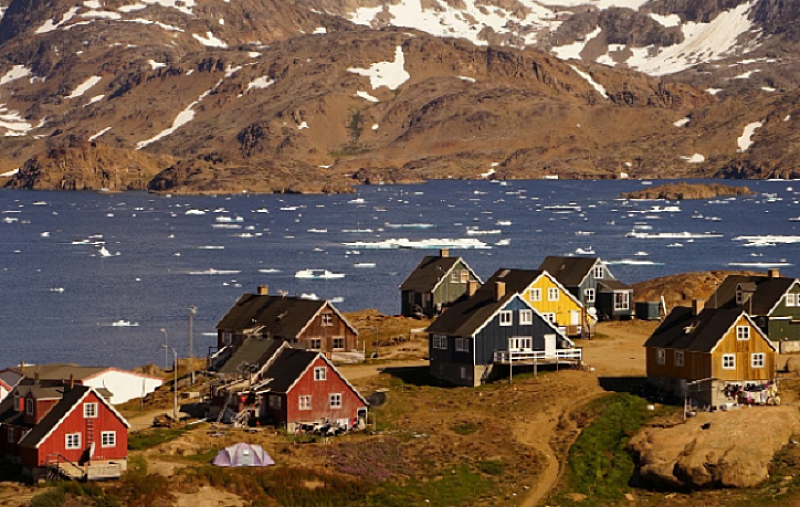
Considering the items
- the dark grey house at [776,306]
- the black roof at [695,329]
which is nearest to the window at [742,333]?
the black roof at [695,329]

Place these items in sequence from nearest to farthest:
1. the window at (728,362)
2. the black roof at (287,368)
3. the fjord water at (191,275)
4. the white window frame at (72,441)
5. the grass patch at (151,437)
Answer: the white window frame at (72,441) → the grass patch at (151,437) → the black roof at (287,368) → the window at (728,362) → the fjord water at (191,275)

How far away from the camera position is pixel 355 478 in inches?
1889

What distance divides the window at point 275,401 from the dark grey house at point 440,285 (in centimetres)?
2979

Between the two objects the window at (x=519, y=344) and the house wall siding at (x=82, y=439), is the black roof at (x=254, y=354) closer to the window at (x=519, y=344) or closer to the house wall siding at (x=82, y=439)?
the window at (x=519, y=344)

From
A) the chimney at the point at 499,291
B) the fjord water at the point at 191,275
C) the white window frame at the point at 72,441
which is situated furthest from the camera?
the fjord water at the point at 191,275

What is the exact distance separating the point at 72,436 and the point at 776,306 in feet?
111

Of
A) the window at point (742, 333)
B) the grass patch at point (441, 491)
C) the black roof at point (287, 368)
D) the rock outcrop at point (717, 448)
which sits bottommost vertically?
the grass patch at point (441, 491)

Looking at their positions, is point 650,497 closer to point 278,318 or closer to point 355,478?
point 355,478

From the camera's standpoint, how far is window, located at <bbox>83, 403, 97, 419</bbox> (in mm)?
46781

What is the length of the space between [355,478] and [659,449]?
1036 centimetres

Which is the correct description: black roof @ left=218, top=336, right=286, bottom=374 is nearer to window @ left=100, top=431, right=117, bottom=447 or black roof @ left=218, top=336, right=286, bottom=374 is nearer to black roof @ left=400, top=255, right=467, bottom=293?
window @ left=100, top=431, right=117, bottom=447

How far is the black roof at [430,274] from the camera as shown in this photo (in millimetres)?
85250

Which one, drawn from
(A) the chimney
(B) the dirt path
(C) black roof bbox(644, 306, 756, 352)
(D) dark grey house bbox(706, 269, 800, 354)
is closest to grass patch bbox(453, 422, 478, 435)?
(B) the dirt path

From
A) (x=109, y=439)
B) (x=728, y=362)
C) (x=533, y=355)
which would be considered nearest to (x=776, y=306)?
(x=728, y=362)
